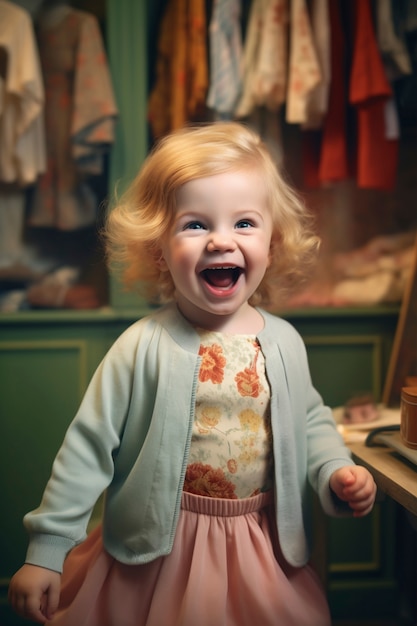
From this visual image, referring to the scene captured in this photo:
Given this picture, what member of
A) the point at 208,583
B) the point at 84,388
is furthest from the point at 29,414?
the point at 208,583

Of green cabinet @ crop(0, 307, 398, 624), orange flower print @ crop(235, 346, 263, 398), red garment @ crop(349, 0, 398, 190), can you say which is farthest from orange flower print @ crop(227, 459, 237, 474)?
red garment @ crop(349, 0, 398, 190)

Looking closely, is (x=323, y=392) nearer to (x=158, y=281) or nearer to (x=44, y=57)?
(x=158, y=281)

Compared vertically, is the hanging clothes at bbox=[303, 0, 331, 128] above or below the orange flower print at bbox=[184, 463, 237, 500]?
above

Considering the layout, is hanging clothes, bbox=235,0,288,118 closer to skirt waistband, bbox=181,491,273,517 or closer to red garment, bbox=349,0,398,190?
red garment, bbox=349,0,398,190

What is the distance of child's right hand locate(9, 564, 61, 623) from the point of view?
839 millimetres

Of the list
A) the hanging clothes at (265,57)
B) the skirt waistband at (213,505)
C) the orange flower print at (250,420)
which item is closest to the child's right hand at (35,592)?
the skirt waistband at (213,505)

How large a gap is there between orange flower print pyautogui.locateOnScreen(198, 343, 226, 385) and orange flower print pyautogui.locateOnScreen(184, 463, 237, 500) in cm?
13

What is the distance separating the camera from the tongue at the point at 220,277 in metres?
0.94

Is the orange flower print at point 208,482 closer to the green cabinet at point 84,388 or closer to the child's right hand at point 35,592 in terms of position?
the child's right hand at point 35,592

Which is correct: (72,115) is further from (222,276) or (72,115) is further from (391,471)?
(391,471)

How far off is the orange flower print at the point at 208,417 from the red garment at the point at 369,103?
918 mm

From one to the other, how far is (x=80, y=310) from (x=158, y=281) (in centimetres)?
65

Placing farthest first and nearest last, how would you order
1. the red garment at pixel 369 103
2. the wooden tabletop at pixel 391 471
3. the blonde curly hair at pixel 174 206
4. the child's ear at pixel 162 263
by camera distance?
the red garment at pixel 369 103 < the child's ear at pixel 162 263 < the blonde curly hair at pixel 174 206 < the wooden tabletop at pixel 391 471

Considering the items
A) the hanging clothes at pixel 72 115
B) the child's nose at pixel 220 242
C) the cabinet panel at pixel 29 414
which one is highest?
the hanging clothes at pixel 72 115
